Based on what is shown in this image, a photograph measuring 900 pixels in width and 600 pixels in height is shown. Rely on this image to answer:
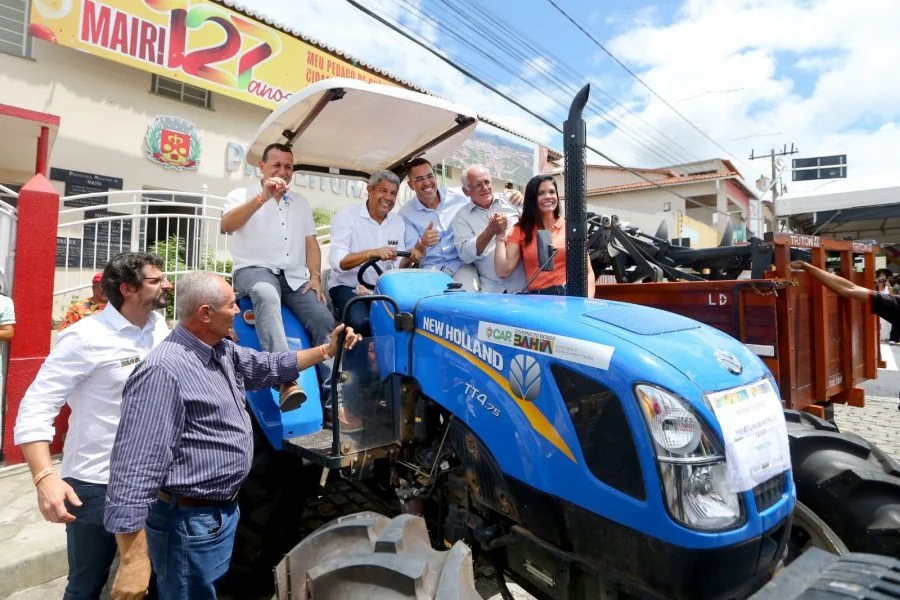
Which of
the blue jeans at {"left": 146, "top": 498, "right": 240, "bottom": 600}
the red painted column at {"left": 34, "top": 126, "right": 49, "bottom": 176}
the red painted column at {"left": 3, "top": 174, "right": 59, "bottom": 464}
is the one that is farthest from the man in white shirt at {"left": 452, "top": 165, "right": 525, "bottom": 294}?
the red painted column at {"left": 34, "top": 126, "right": 49, "bottom": 176}

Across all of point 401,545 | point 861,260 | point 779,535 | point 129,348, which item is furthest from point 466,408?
point 861,260

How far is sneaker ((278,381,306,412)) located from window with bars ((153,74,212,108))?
380 inches

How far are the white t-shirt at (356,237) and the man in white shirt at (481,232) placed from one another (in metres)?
0.41

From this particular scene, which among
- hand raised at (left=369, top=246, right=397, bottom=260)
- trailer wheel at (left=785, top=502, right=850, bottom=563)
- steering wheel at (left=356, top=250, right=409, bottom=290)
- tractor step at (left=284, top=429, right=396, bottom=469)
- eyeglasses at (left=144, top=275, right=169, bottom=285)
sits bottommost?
trailer wheel at (left=785, top=502, right=850, bottom=563)

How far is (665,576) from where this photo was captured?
1601 millimetres

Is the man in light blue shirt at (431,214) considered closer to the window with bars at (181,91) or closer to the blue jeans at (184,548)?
the blue jeans at (184,548)

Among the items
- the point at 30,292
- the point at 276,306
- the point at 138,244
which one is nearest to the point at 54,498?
the point at 276,306

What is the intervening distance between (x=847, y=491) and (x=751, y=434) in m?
0.92

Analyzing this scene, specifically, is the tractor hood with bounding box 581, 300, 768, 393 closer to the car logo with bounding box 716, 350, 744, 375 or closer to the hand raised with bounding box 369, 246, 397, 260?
the car logo with bounding box 716, 350, 744, 375

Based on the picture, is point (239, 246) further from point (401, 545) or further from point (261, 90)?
point (261, 90)

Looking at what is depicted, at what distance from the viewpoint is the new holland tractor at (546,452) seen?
1.60 m

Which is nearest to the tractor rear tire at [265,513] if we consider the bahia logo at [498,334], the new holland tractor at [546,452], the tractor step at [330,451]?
the new holland tractor at [546,452]

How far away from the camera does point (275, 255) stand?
10.6 ft

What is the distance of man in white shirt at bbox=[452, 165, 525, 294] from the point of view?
3.44 metres
